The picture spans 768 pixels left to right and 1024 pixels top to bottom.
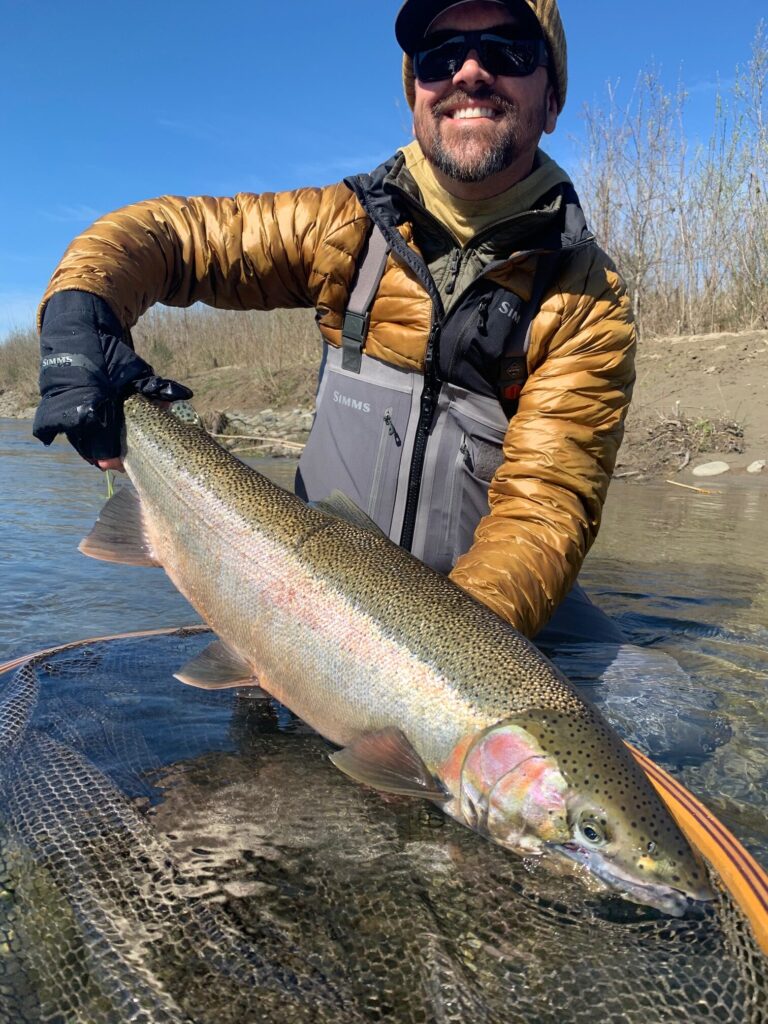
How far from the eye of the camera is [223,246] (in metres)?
4.00

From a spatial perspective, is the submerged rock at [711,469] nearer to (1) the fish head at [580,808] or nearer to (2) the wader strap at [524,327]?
(2) the wader strap at [524,327]

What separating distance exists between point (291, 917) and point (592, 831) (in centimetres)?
74

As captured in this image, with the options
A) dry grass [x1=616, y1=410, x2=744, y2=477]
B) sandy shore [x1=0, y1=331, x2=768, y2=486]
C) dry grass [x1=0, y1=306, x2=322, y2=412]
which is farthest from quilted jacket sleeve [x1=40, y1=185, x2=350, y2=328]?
dry grass [x1=0, y1=306, x2=322, y2=412]

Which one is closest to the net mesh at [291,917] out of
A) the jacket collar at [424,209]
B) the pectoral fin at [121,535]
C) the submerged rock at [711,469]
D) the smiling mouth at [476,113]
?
the pectoral fin at [121,535]

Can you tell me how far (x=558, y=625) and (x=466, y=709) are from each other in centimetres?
238

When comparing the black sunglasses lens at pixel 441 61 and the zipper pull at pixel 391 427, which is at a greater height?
the black sunglasses lens at pixel 441 61

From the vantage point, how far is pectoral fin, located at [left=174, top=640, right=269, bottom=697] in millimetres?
2740

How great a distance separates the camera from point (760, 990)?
1.68m

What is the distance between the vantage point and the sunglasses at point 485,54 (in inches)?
151

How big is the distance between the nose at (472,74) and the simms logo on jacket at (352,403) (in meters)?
1.54

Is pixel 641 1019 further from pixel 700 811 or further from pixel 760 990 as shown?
pixel 700 811

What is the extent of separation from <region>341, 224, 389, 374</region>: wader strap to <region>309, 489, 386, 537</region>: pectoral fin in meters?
1.43

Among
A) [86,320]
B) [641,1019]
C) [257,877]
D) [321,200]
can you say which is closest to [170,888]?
[257,877]

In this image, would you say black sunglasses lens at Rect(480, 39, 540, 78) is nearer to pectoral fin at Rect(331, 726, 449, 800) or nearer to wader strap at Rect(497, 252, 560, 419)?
wader strap at Rect(497, 252, 560, 419)
